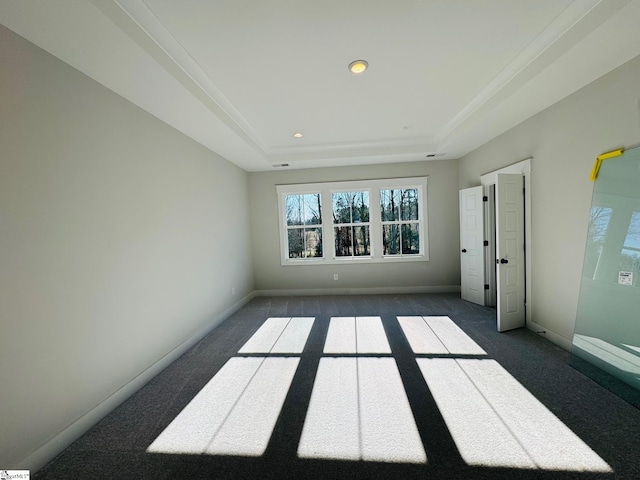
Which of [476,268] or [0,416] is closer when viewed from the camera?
[0,416]

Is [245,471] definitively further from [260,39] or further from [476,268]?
[476,268]

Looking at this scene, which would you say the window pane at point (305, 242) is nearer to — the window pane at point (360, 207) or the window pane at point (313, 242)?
the window pane at point (313, 242)

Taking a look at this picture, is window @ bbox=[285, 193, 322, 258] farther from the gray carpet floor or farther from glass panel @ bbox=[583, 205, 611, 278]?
glass panel @ bbox=[583, 205, 611, 278]

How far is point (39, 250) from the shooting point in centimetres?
164

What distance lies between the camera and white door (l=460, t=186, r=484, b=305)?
4.34 m

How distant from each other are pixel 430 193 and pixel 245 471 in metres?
5.02

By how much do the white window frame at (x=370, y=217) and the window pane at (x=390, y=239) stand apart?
0.32 feet

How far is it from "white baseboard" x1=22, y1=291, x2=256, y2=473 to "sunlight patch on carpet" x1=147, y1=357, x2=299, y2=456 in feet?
1.95

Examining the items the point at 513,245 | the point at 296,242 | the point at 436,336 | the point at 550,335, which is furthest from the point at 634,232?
the point at 296,242

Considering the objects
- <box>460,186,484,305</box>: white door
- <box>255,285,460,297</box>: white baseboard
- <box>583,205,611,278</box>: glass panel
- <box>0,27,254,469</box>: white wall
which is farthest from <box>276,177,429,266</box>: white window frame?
<box>583,205,611,278</box>: glass panel

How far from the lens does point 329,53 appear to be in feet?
6.81

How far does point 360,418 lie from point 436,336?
1.75m

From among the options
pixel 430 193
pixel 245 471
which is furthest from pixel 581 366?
pixel 430 193

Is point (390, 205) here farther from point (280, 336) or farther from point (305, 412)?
point (305, 412)
